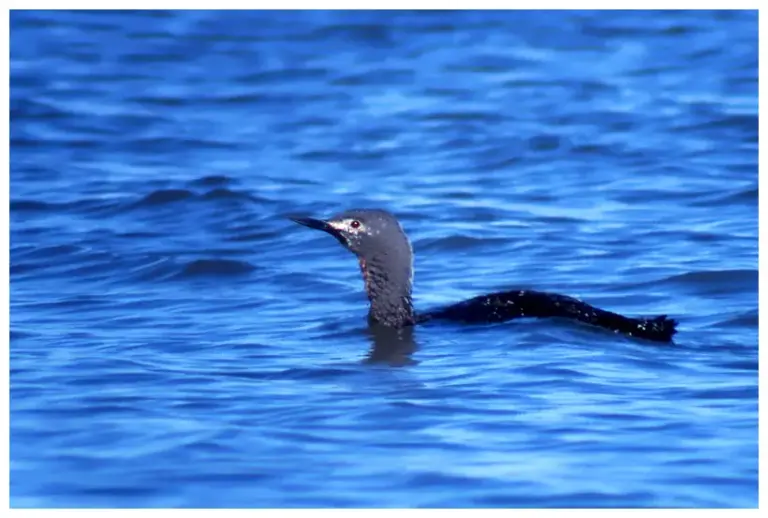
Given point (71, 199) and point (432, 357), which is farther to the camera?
point (71, 199)

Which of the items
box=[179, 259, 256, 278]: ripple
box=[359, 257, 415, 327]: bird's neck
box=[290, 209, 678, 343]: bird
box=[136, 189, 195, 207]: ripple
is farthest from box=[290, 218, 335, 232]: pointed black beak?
box=[136, 189, 195, 207]: ripple

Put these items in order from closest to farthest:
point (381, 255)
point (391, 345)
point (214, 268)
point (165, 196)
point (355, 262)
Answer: point (391, 345), point (381, 255), point (214, 268), point (355, 262), point (165, 196)

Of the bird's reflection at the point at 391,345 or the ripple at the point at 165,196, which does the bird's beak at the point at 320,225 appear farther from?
the ripple at the point at 165,196

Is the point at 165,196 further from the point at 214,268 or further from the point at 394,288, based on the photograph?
the point at 394,288

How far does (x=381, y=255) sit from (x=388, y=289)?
19 centimetres

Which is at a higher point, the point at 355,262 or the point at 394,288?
the point at 355,262

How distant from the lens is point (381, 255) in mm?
9359

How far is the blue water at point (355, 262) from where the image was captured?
6949 mm

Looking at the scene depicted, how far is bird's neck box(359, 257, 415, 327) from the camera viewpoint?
9352mm

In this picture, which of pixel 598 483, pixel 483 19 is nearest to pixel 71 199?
pixel 598 483

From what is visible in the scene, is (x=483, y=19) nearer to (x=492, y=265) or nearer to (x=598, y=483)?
(x=492, y=265)

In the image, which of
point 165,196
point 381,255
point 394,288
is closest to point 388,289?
point 394,288
